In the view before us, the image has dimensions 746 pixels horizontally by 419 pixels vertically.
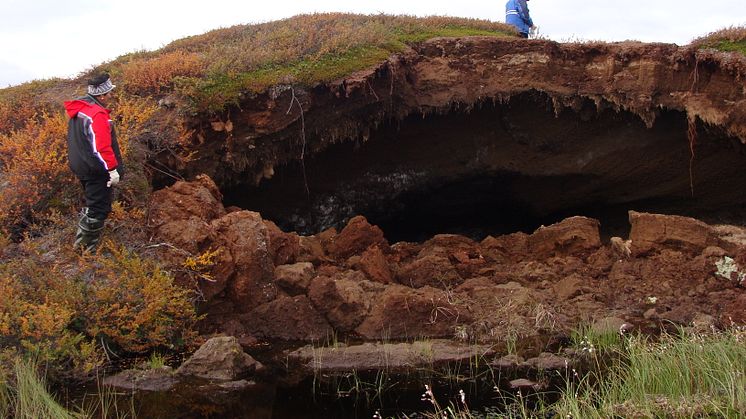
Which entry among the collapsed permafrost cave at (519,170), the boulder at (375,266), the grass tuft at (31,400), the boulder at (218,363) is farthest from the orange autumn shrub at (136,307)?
the collapsed permafrost cave at (519,170)

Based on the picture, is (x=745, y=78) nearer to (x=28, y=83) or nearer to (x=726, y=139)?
(x=726, y=139)

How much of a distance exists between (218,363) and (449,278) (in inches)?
178

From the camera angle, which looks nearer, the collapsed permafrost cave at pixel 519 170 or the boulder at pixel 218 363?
the boulder at pixel 218 363

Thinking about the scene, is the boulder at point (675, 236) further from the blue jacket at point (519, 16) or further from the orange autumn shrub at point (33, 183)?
the orange autumn shrub at point (33, 183)

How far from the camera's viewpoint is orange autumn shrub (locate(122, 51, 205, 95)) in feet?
35.9

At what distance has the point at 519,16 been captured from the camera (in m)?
14.5

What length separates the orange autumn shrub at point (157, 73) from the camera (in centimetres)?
1093

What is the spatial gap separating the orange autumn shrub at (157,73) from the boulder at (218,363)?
16.8ft

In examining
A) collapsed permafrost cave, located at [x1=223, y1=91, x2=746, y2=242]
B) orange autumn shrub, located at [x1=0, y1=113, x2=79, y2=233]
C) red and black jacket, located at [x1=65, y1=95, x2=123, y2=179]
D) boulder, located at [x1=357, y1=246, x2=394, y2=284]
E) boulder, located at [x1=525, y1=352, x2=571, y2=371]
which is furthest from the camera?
collapsed permafrost cave, located at [x1=223, y1=91, x2=746, y2=242]

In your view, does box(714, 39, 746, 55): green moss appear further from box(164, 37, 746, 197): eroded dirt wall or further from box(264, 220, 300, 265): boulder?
box(264, 220, 300, 265): boulder

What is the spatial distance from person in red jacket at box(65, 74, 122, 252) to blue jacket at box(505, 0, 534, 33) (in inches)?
361

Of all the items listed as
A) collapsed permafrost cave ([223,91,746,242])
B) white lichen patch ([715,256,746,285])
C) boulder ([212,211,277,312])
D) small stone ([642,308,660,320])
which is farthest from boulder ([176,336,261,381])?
white lichen patch ([715,256,746,285])

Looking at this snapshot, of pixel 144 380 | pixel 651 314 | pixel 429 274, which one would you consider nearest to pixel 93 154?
pixel 144 380

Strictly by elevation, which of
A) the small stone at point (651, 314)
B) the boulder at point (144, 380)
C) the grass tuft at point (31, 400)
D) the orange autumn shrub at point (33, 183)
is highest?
the orange autumn shrub at point (33, 183)
